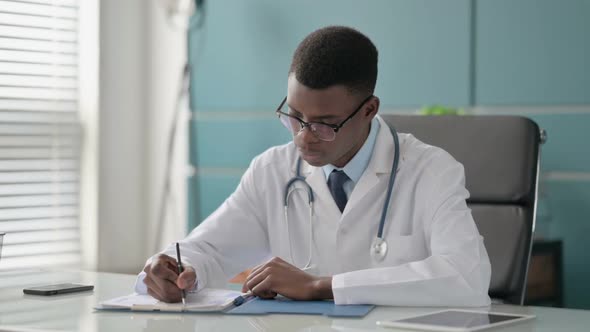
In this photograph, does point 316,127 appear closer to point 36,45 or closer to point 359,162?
point 359,162

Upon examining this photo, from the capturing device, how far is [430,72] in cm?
371

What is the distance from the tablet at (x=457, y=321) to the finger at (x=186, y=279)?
432mm

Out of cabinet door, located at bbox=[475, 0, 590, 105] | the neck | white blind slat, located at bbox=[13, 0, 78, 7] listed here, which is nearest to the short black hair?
the neck

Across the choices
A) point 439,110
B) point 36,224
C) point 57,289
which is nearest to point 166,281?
point 57,289

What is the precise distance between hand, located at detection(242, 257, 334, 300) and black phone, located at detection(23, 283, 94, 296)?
402mm

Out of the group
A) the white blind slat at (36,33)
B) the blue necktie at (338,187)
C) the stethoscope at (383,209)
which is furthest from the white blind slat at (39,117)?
the blue necktie at (338,187)

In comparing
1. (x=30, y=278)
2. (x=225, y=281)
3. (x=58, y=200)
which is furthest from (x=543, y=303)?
(x=58, y=200)

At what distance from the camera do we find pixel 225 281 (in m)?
2.20

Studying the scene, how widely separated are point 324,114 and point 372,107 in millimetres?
160

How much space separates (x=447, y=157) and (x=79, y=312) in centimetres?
89

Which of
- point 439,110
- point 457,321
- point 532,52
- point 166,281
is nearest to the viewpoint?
point 457,321

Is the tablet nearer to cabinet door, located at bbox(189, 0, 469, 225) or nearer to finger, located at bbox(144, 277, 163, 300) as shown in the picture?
finger, located at bbox(144, 277, 163, 300)

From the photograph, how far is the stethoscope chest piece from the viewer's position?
6.73 ft

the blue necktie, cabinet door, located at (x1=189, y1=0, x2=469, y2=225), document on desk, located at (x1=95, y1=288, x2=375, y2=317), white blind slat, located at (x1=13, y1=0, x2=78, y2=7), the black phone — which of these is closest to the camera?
document on desk, located at (x1=95, y1=288, x2=375, y2=317)
